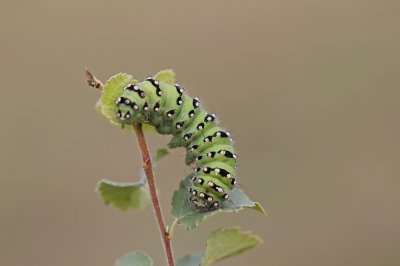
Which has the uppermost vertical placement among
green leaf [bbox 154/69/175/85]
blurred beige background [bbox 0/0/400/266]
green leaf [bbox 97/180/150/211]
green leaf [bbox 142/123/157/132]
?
blurred beige background [bbox 0/0/400/266]

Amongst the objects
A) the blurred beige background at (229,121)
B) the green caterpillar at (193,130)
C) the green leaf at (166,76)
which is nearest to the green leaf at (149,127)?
the green caterpillar at (193,130)

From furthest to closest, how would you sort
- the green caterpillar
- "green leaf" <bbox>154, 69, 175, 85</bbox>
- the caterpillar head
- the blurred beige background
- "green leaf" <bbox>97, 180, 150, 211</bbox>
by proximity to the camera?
the blurred beige background, "green leaf" <bbox>97, 180, 150, 211</bbox>, "green leaf" <bbox>154, 69, 175, 85</bbox>, the green caterpillar, the caterpillar head

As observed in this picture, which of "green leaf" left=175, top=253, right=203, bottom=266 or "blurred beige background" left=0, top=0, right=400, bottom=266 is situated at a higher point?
"blurred beige background" left=0, top=0, right=400, bottom=266

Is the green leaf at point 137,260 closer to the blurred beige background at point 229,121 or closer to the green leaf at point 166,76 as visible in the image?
the green leaf at point 166,76

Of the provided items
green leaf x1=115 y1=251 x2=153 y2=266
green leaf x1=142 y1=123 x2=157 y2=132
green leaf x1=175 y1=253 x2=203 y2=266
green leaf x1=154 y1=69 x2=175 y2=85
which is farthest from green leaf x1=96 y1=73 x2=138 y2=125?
green leaf x1=175 y1=253 x2=203 y2=266

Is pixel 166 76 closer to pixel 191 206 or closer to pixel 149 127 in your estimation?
pixel 149 127

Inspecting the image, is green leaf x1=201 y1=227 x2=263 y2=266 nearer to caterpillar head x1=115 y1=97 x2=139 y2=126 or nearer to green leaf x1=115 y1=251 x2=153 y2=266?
green leaf x1=115 y1=251 x2=153 y2=266

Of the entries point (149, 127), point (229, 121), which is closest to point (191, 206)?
point (149, 127)

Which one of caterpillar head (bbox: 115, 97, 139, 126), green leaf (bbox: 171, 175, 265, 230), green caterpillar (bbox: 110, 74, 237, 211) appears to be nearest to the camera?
green leaf (bbox: 171, 175, 265, 230)
